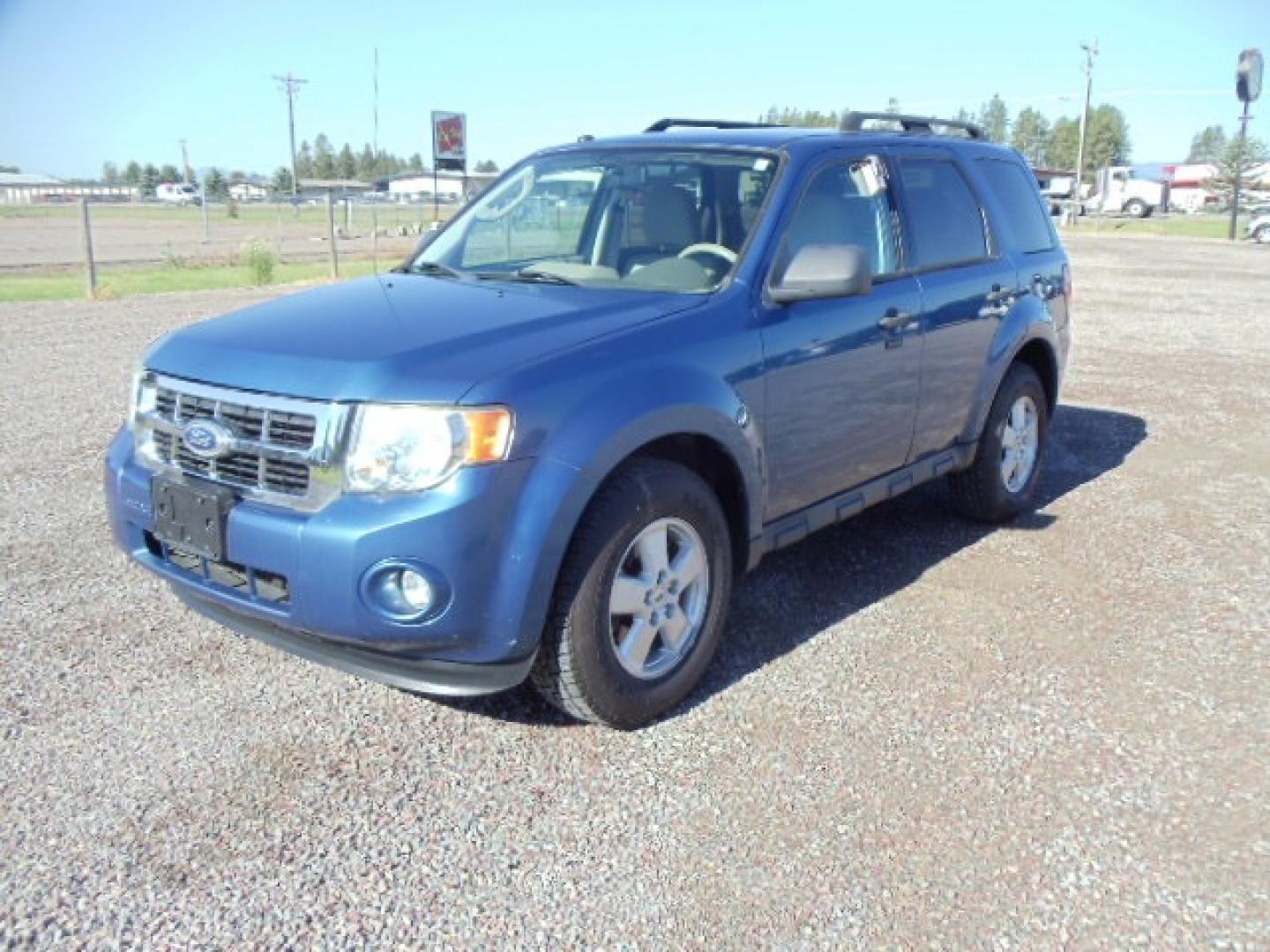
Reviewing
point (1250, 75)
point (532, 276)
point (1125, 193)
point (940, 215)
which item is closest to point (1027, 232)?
point (940, 215)

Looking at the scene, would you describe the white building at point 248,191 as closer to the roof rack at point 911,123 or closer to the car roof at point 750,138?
the roof rack at point 911,123

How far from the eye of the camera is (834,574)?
16.1 feet

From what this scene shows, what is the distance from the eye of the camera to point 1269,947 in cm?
249

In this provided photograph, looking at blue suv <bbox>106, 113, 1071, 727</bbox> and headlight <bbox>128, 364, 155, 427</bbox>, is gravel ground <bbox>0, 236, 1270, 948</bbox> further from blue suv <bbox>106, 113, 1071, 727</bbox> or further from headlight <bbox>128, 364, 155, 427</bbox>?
headlight <bbox>128, 364, 155, 427</bbox>

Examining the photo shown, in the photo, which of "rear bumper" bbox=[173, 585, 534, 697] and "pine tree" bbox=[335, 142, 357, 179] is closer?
"rear bumper" bbox=[173, 585, 534, 697]

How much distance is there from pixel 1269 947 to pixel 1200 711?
1244mm

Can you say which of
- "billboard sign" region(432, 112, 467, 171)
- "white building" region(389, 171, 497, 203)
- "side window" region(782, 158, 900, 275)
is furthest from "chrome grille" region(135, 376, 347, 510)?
"white building" region(389, 171, 497, 203)

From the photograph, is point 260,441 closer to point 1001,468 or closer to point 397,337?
point 397,337

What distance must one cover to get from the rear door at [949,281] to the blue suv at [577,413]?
2 centimetres

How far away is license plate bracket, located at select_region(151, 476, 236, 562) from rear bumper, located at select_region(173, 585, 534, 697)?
269 mm

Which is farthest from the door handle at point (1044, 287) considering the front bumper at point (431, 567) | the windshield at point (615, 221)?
the front bumper at point (431, 567)

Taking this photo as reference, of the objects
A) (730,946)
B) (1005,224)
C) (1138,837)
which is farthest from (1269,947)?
(1005,224)

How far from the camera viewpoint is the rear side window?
18.0 ft

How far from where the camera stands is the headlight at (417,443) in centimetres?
288
